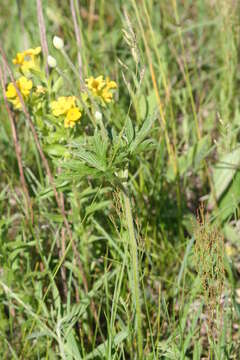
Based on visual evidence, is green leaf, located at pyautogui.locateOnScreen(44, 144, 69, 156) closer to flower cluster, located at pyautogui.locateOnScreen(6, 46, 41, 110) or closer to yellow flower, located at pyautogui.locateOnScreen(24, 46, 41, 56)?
flower cluster, located at pyautogui.locateOnScreen(6, 46, 41, 110)

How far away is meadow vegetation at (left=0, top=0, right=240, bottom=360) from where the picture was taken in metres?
1.28

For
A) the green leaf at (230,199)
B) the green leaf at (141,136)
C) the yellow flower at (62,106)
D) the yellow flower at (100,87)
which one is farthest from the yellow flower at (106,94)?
the green leaf at (230,199)

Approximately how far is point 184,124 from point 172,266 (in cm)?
59

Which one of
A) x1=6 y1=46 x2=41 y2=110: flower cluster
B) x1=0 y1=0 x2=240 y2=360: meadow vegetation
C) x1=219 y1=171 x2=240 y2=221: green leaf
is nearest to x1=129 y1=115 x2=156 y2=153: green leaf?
x1=0 y1=0 x2=240 y2=360: meadow vegetation

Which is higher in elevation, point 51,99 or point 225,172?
point 51,99

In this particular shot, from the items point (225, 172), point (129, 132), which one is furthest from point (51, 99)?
point (225, 172)

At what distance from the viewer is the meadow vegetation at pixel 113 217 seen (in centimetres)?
128

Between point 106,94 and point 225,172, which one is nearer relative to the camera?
point 106,94

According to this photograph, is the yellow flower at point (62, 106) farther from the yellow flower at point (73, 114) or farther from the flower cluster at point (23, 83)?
the flower cluster at point (23, 83)

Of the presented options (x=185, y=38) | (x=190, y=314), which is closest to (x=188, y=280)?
Result: (x=190, y=314)

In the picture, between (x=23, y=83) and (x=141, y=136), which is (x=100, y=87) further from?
(x=141, y=136)

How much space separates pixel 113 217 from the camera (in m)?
1.33

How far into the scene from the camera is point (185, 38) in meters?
2.78

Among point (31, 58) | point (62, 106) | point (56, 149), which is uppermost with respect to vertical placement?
point (31, 58)
